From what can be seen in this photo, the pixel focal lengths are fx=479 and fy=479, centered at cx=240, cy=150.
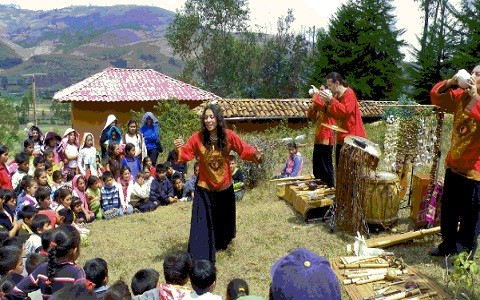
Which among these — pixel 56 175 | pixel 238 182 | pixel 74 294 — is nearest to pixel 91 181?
pixel 56 175

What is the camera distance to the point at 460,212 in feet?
16.0

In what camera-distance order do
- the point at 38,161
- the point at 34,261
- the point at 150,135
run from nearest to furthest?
the point at 34,261
the point at 38,161
the point at 150,135

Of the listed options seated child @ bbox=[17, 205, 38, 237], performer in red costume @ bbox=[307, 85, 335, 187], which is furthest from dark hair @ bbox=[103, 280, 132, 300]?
performer in red costume @ bbox=[307, 85, 335, 187]

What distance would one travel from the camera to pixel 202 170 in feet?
18.3

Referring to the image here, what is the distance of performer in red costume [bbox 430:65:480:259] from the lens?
4660 mm

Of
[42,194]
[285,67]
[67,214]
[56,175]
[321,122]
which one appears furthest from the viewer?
[285,67]

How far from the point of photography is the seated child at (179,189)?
351 inches

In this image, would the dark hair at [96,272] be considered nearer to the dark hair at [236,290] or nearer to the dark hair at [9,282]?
the dark hair at [9,282]

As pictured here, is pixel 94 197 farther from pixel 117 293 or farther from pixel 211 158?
pixel 117 293

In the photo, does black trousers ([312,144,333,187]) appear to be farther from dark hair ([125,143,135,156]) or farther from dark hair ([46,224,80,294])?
dark hair ([46,224,80,294])

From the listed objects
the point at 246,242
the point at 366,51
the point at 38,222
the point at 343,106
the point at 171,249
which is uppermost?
the point at 366,51

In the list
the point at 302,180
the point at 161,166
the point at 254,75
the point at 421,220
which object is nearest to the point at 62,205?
the point at 161,166

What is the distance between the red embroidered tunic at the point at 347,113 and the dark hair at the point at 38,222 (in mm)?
3679

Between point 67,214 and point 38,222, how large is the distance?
49.1 inches
